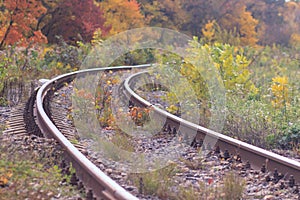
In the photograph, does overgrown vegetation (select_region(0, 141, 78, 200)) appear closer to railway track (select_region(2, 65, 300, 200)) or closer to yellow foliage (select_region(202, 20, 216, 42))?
railway track (select_region(2, 65, 300, 200))

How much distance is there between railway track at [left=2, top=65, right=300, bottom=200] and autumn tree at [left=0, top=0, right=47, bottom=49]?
9176 mm

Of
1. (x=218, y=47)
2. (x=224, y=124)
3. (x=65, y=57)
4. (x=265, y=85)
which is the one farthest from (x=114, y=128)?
(x=65, y=57)

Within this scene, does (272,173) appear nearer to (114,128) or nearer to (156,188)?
(156,188)

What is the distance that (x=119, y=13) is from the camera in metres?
29.9

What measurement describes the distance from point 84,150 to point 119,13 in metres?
23.9

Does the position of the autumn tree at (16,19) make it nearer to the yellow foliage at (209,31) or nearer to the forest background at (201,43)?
the forest background at (201,43)

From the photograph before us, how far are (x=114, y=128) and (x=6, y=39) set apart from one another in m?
12.5

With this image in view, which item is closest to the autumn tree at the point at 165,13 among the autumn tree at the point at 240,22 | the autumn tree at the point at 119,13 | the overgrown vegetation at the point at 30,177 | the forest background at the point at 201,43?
the forest background at the point at 201,43

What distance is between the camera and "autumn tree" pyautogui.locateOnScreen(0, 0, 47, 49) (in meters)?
19.2

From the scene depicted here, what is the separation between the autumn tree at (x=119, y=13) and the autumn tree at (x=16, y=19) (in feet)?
30.0

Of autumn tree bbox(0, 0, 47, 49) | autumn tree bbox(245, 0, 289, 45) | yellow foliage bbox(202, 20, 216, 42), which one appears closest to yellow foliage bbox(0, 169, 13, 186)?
autumn tree bbox(0, 0, 47, 49)

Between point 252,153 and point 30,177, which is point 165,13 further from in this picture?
point 30,177

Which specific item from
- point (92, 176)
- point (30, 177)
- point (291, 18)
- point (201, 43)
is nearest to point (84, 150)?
point (30, 177)

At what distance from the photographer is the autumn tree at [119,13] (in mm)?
29438
